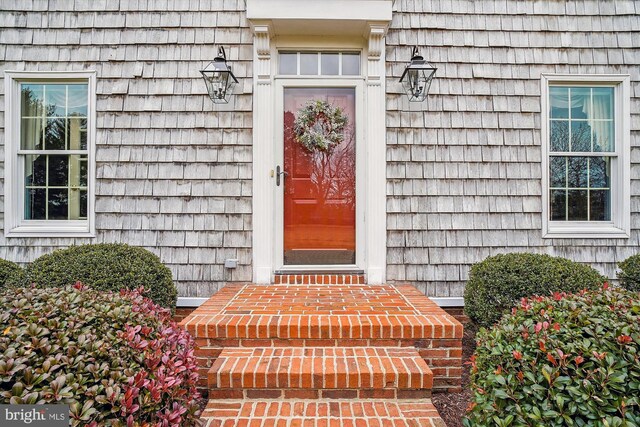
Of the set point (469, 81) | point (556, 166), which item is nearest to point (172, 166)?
point (469, 81)

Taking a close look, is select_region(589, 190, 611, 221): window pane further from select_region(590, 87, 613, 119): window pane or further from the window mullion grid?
the window mullion grid

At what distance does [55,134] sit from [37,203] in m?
0.71

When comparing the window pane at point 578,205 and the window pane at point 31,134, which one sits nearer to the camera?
the window pane at point 31,134

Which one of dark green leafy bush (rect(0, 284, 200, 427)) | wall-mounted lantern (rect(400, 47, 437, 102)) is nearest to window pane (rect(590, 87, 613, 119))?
wall-mounted lantern (rect(400, 47, 437, 102))

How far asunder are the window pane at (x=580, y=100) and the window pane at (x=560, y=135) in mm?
189

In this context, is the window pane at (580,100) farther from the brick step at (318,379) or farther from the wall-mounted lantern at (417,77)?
the brick step at (318,379)

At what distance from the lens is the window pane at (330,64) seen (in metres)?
3.76

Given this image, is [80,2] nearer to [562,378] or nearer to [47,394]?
[47,394]

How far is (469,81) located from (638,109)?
5.68 ft

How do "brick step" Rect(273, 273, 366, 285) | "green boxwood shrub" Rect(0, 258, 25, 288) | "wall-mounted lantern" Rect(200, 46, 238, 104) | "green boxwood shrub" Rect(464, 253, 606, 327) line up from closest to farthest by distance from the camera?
"green boxwood shrub" Rect(464, 253, 606, 327)
"green boxwood shrub" Rect(0, 258, 25, 288)
"wall-mounted lantern" Rect(200, 46, 238, 104)
"brick step" Rect(273, 273, 366, 285)

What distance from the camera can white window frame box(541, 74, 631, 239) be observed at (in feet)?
12.4

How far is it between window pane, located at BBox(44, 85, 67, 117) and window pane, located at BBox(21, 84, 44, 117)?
6 cm

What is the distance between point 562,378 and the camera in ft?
4.61

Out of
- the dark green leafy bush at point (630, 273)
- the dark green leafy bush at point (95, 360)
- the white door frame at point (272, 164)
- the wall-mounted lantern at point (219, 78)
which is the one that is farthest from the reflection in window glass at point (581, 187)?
the dark green leafy bush at point (95, 360)
